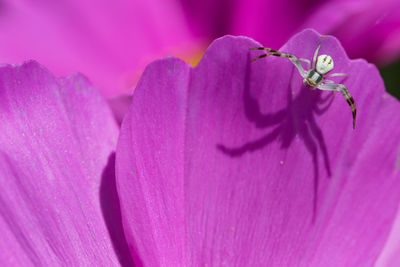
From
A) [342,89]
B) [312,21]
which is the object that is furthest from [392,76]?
[342,89]

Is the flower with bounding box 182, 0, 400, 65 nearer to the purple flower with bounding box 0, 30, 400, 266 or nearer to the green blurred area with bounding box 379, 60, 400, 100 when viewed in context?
the purple flower with bounding box 0, 30, 400, 266

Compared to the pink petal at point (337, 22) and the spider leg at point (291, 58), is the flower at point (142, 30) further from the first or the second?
the spider leg at point (291, 58)

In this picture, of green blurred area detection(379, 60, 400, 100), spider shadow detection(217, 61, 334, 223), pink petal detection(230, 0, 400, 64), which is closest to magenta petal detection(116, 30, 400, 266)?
spider shadow detection(217, 61, 334, 223)

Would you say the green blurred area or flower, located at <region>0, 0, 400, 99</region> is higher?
flower, located at <region>0, 0, 400, 99</region>

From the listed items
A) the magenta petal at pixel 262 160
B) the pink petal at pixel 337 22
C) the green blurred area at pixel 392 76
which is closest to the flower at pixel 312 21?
the pink petal at pixel 337 22

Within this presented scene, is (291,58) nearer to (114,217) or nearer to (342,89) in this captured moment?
(342,89)

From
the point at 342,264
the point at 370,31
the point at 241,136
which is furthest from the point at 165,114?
the point at 370,31

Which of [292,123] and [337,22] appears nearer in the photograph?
[292,123]
